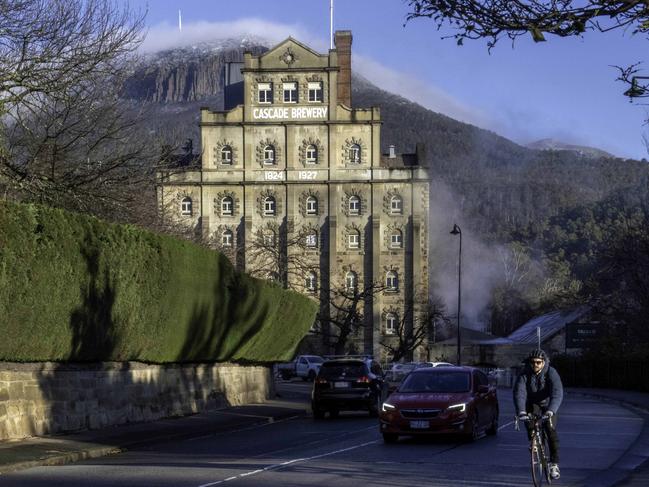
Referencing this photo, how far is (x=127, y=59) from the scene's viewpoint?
27.0 meters

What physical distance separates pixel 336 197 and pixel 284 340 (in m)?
48.7

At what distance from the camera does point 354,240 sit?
92.4 metres

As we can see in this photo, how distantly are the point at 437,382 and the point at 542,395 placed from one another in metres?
9.65

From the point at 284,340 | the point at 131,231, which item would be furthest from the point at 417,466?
the point at 284,340

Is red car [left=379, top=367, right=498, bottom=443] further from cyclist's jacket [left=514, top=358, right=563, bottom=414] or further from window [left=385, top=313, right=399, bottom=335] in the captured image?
window [left=385, top=313, right=399, bottom=335]

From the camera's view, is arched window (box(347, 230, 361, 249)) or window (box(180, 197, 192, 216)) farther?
arched window (box(347, 230, 361, 249))

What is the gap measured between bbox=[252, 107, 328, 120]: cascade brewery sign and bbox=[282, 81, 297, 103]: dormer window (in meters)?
0.65

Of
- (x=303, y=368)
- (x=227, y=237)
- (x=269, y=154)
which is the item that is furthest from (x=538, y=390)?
(x=227, y=237)

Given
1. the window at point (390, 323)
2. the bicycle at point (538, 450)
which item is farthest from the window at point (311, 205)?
the bicycle at point (538, 450)

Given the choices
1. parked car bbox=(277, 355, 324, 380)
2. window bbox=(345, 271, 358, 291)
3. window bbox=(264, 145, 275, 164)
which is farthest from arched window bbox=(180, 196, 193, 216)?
parked car bbox=(277, 355, 324, 380)

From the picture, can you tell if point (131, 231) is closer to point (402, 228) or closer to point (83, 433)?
point (83, 433)

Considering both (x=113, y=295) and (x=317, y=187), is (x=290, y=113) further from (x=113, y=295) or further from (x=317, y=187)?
(x=113, y=295)

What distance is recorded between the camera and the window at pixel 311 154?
89.6m

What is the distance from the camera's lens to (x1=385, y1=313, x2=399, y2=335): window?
91500 millimetres
